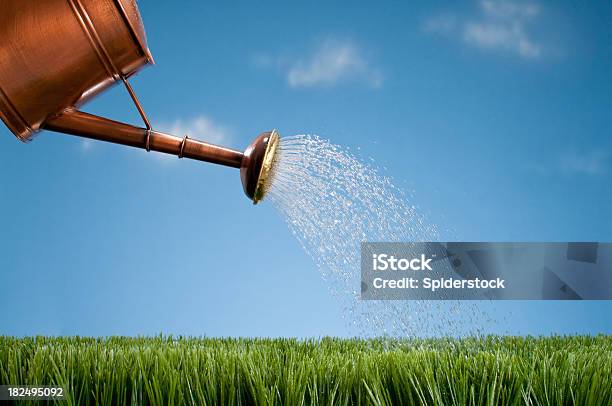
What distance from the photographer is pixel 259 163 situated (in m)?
1.69

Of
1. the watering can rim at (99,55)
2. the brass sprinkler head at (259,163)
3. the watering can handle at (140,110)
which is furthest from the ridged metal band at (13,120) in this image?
the brass sprinkler head at (259,163)

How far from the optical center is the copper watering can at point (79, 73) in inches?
57.5

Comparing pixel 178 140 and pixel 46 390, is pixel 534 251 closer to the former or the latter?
→ pixel 178 140

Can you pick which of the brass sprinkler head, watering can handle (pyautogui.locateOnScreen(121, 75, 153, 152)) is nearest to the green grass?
the brass sprinkler head

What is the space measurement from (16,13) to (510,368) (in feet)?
4.61

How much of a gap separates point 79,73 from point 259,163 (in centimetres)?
52

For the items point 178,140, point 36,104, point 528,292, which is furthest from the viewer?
point 528,292

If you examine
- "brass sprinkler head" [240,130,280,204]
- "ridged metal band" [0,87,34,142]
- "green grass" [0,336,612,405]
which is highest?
"ridged metal band" [0,87,34,142]

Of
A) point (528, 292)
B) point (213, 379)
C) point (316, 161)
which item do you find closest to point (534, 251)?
point (528, 292)

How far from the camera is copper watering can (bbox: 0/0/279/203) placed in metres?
1.46

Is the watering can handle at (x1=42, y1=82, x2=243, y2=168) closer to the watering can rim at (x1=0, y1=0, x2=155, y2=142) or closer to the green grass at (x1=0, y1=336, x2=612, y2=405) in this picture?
the watering can rim at (x1=0, y1=0, x2=155, y2=142)

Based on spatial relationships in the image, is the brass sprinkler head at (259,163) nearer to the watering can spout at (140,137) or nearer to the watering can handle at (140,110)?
the watering can spout at (140,137)

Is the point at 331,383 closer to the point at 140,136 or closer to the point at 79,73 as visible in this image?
the point at 140,136

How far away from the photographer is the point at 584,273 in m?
4.06
